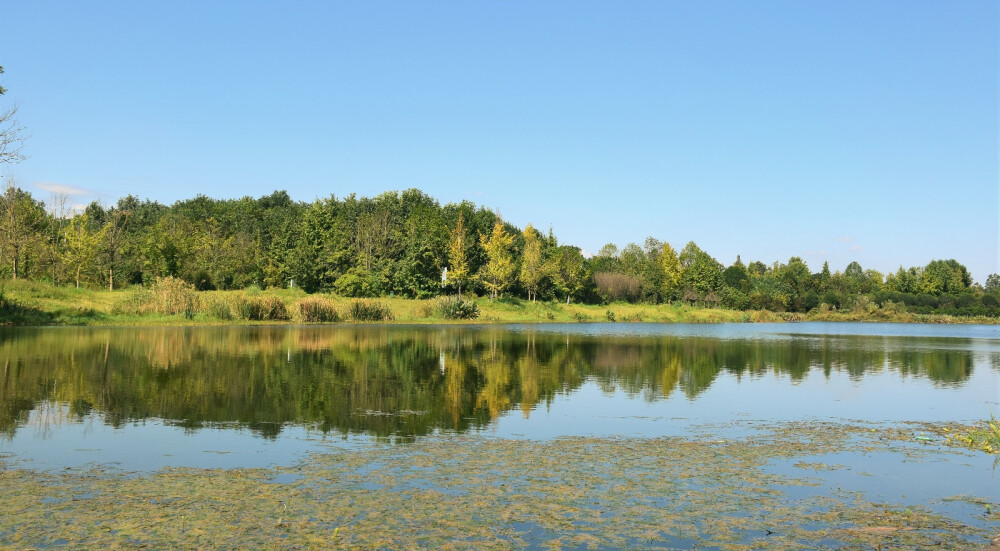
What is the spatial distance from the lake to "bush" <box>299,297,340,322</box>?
28.0 meters

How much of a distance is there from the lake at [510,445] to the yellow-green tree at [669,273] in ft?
275

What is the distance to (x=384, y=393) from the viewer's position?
1933 centimetres

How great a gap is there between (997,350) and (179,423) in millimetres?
46761

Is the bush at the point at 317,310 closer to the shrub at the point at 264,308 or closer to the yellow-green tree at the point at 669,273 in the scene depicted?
the shrub at the point at 264,308

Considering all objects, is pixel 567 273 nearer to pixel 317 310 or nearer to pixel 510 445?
pixel 317 310

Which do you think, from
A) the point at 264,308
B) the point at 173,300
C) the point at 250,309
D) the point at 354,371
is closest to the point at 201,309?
the point at 173,300

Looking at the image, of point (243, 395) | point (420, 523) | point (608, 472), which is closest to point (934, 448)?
point (608, 472)

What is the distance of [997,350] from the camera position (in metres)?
43.8

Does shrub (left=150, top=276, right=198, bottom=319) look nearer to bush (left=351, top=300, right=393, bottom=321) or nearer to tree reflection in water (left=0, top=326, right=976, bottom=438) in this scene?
tree reflection in water (left=0, top=326, right=976, bottom=438)

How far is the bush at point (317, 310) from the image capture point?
56375mm

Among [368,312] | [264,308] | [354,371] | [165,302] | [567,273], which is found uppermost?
[567,273]

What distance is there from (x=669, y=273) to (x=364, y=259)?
49.1 metres

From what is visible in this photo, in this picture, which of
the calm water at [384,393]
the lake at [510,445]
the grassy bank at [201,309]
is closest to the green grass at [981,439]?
the lake at [510,445]

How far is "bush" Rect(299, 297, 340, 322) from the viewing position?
185 feet
